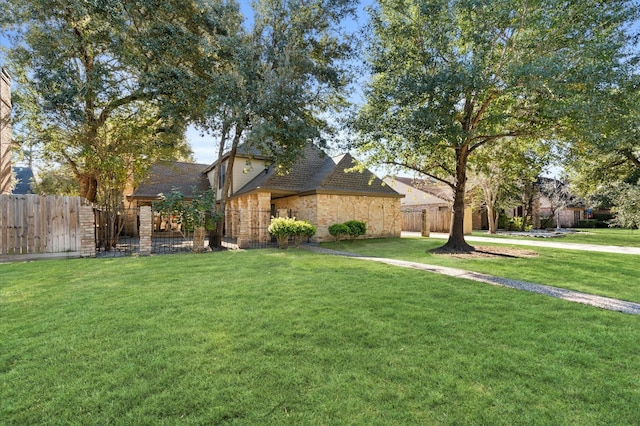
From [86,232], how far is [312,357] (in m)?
10.9

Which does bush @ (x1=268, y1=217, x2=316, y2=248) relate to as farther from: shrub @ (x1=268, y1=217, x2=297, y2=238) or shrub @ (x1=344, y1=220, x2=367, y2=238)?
shrub @ (x1=344, y1=220, x2=367, y2=238)

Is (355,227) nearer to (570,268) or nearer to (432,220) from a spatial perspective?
(570,268)

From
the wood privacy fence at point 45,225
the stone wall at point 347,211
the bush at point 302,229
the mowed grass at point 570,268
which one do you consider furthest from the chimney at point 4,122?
the mowed grass at point 570,268

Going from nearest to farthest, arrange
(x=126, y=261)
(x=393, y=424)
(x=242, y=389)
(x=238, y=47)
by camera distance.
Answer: (x=393, y=424), (x=242, y=389), (x=126, y=261), (x=238, y=47)

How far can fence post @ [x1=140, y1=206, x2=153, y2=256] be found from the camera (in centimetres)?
1168

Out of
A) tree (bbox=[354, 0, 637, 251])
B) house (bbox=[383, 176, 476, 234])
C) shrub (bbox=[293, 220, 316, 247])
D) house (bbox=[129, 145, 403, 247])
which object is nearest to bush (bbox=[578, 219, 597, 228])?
house (bbox=[383, 176, 476, 234])

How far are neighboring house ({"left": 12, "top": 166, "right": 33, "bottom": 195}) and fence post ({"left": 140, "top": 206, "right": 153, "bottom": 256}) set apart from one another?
1847cm

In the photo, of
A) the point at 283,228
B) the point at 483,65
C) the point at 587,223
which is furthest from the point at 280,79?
the point at 587,223

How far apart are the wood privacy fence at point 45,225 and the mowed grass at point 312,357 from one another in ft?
18.2

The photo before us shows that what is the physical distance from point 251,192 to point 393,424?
1555 centimetres

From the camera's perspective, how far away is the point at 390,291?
5734 millimetres

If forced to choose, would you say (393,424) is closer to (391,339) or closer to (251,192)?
(391,339)

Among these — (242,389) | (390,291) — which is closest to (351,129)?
(390,291)

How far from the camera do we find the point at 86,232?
1074cm
